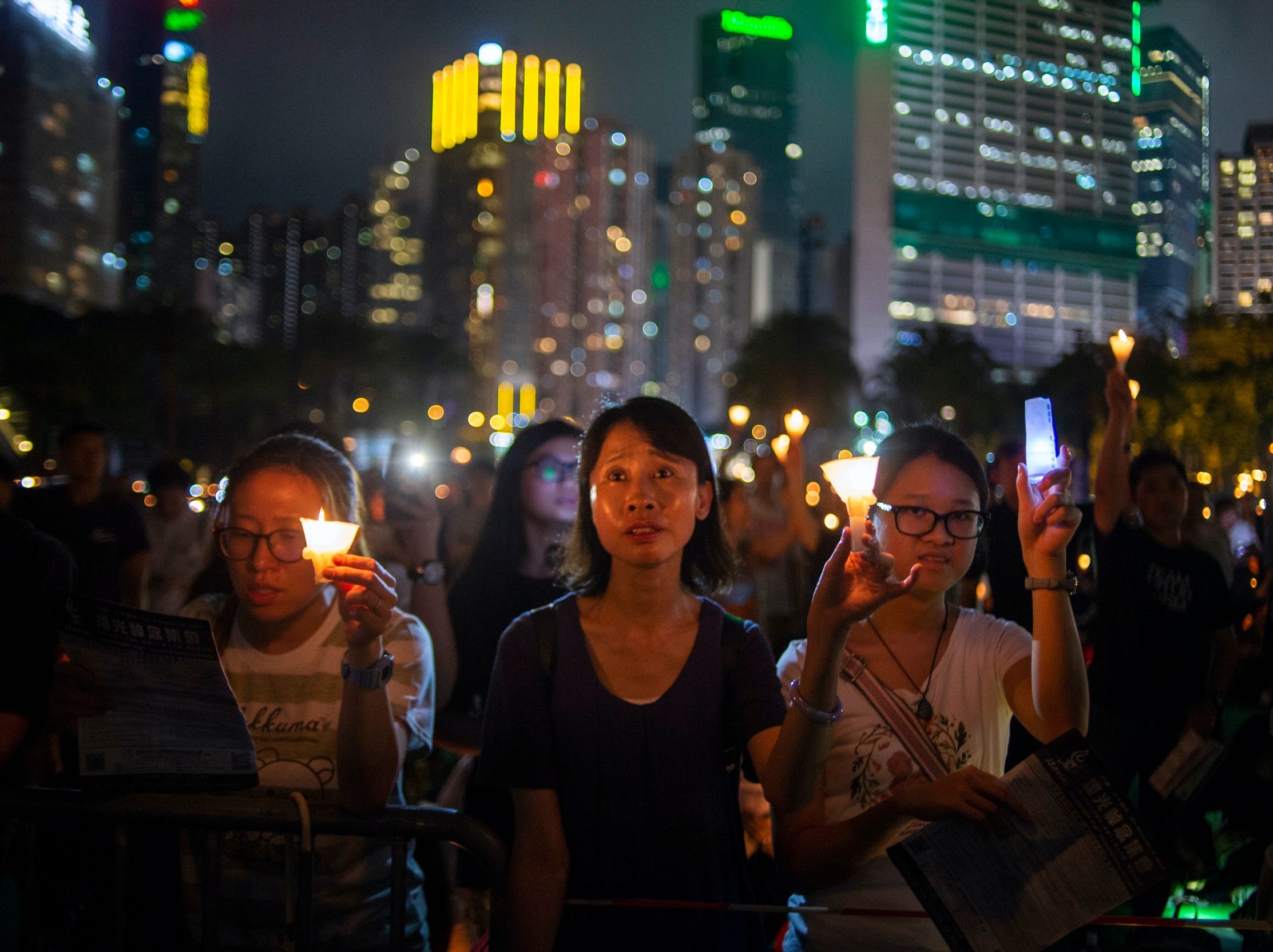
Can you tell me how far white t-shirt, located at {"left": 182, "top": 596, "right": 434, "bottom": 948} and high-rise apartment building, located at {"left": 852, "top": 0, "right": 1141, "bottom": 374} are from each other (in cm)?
10620

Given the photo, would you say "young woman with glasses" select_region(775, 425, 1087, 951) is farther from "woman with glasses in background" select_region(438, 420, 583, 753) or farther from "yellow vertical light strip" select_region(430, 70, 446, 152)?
"yellow vertical light strip" select_region(430, 70, 446, 152)

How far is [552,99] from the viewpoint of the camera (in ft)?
599

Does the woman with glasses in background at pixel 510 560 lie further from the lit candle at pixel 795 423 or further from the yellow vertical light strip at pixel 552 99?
the yellow vertical light strip at pixel 552 99

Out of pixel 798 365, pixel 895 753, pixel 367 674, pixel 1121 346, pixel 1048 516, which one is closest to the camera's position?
pixel 1048 516

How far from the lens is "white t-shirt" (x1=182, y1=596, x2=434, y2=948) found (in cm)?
274

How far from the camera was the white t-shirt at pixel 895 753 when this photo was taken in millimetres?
2541

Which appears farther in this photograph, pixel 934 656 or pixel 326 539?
pixel 934 656

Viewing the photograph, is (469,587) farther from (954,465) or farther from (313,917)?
(954,465)

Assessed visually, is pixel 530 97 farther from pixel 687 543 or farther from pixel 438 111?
pixel 687 543

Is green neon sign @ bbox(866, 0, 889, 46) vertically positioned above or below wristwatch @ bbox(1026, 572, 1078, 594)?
above

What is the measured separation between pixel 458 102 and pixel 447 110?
4.29 m

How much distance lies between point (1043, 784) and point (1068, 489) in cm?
66

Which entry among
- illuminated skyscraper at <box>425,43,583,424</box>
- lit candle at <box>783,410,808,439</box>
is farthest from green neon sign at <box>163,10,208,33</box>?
illuminated skyscraper at <box>425,43,583,424</box>

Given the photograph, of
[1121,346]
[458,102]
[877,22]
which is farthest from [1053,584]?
[458,102]
